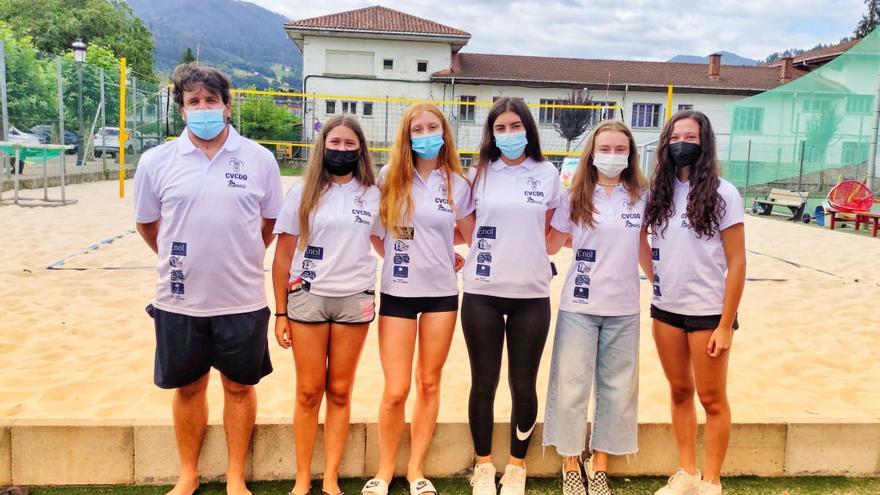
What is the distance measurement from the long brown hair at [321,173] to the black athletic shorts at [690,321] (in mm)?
1323

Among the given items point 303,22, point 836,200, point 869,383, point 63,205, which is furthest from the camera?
point 303,22

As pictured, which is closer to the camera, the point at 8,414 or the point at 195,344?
the point at 195,344

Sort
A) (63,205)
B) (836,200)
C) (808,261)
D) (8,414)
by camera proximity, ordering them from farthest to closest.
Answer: (836,200), (63,205), (808,261), (8,414)

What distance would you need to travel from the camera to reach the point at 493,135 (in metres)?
2.98

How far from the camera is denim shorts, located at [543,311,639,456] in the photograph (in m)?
2.91

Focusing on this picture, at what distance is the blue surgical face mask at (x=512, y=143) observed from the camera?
2.92m

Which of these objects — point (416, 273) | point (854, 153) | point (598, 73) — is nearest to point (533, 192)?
point (416, 273)

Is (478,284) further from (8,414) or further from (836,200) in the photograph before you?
(836,200)

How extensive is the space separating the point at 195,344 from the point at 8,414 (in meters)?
1.58

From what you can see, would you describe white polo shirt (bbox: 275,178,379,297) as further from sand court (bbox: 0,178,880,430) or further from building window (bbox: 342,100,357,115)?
building window (bbox: 342,100,357,115)

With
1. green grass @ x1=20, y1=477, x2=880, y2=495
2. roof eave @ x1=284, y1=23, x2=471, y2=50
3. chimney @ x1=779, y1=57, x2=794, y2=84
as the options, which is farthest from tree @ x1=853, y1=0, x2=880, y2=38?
green grass @ x1=20, y1=477, x2=880, y2=495

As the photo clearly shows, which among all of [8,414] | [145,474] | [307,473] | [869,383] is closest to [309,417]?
[307,473]

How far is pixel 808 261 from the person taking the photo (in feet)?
30.6

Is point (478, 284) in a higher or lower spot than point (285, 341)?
higher
